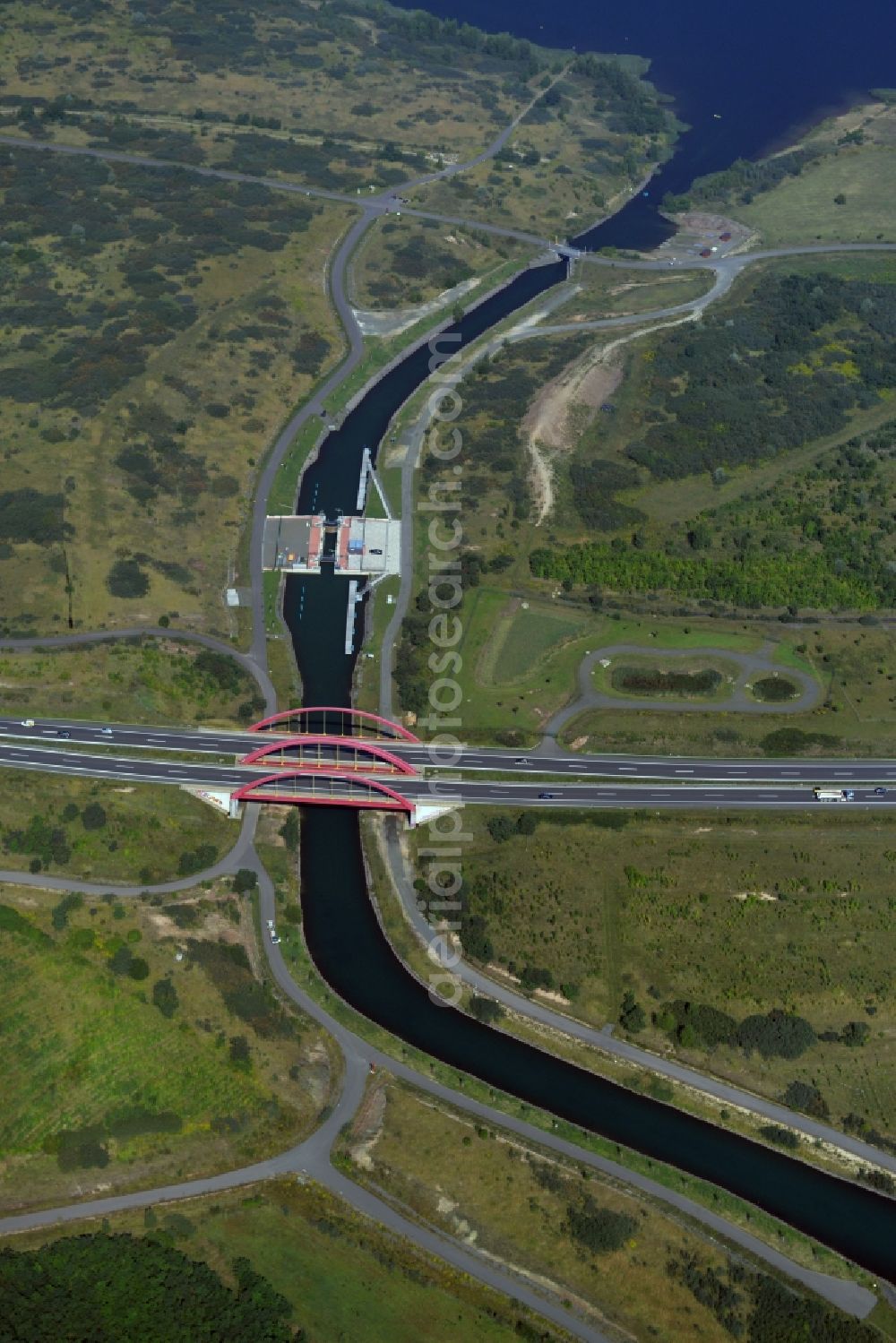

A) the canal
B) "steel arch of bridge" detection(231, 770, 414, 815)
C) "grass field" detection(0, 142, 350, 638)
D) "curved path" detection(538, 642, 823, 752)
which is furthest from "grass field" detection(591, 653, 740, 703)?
"grass field" detection(0, 142, 350, 638)

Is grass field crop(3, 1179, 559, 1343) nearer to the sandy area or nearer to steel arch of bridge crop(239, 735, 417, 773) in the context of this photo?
steel arch of bridge crop(239, 735, 417, 773)

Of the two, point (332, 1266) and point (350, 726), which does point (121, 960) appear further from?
point (350, 726)

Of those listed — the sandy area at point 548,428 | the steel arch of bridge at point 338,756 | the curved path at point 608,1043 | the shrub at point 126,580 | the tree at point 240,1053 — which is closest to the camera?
the curved path at point 608,1043

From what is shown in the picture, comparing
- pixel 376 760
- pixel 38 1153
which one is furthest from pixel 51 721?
pixel 38 1153

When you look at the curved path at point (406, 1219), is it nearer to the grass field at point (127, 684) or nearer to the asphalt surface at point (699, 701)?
the grass field at point (127, 684)

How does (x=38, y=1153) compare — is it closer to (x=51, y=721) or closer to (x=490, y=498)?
(x=51, y=721)

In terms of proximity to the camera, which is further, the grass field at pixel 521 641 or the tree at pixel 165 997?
the grass field at pixel 521 641

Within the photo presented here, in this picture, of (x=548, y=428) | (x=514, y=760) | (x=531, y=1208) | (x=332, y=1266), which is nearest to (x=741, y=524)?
(x=548, y=428)

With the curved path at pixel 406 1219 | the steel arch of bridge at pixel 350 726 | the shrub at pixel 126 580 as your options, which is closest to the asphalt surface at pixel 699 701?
the steel arch of bridge at pixel 350 726
